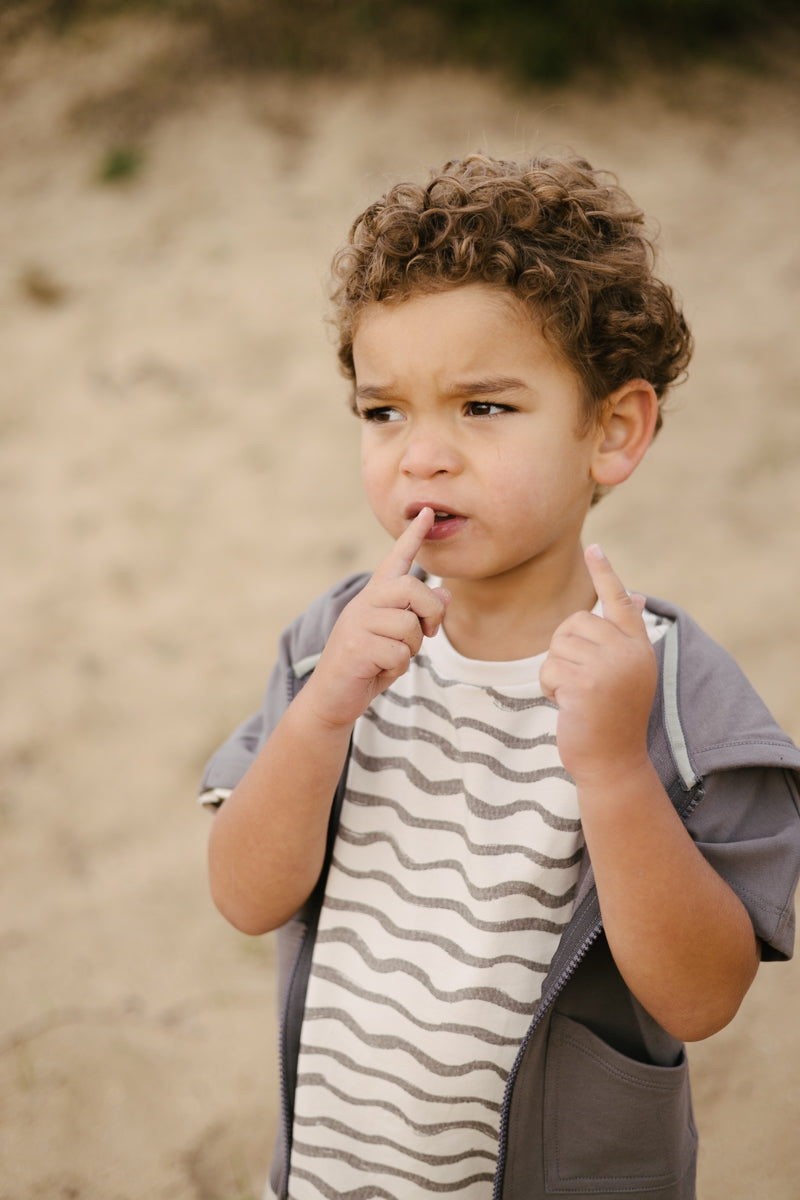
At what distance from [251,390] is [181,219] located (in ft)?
4.48

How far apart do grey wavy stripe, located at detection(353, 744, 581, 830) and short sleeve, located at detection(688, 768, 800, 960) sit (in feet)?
0.55

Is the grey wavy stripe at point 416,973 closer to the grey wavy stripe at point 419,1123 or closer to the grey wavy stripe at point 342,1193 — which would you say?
the grey wavy stripe at point 419,1123

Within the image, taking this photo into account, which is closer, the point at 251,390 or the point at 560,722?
the point at 560,722

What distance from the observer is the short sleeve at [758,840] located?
116 centimetres

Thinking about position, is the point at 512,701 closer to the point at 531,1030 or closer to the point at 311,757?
the point at 311,757

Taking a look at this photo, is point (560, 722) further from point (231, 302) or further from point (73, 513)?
point (231, 302)

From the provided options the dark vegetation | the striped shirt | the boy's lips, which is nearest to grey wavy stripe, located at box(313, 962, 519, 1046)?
the striped shirt

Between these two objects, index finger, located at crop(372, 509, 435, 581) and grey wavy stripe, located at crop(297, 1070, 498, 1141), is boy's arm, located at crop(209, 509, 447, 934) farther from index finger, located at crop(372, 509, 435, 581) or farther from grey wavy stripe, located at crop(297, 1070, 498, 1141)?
grey wavy stripe, located at crop(297, 1070, 498, 1141)

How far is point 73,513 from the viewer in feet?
12.9

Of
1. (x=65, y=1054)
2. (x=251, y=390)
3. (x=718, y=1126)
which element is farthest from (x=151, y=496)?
(x=718, y=1126)

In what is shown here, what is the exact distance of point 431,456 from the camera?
4.06ft

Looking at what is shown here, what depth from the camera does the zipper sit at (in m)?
1.20

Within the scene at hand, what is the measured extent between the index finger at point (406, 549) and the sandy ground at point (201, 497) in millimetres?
1376

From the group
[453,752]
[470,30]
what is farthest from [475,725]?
[470,30]
